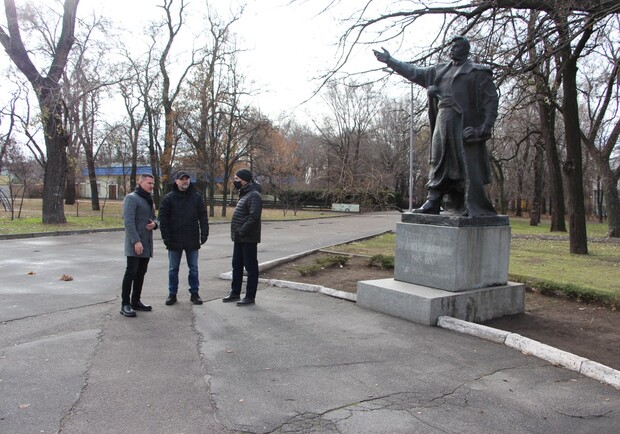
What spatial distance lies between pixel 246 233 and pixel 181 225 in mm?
920

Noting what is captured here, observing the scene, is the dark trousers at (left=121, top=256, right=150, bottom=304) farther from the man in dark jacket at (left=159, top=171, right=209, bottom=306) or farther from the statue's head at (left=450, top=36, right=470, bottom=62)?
the statue's head at (left=450, top=36, right=470, bottom=62)

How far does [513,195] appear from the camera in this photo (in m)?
53.3

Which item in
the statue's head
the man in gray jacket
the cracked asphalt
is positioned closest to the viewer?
the cracked asphalt

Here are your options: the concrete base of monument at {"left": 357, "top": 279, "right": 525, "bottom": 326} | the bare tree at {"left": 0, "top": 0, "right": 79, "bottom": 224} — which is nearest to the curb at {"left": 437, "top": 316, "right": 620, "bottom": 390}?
the concrete base of monument at {"left": 357, "top": 279, "right": 525, "bottom": 326}

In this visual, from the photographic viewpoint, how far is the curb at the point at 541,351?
4348mm

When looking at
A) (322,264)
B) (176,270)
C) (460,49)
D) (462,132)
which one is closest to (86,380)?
(176,270)

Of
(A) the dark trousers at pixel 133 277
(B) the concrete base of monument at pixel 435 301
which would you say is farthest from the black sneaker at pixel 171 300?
(B) the concrete base of monument at pixel 435 301

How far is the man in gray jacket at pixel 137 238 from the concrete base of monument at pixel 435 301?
2.98 meters

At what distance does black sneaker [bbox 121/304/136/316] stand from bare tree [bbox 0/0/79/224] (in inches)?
611

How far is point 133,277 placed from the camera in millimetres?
6242

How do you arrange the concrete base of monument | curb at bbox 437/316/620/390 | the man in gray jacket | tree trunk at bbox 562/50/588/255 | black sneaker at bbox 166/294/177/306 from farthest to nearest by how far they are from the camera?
1. tree trunk at bbox 562/50/588/255
2. black sneaker at bbox 166/294/177/306
3. the man in gray jacket
4. the concrete base of monument
5. curb at bbox 437/316/620/390

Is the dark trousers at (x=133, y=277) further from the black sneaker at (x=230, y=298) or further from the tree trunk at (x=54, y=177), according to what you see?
the tree trunk at (x=54, y=177)

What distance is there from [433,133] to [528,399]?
13.5 feet

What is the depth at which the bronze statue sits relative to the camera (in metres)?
6.48
